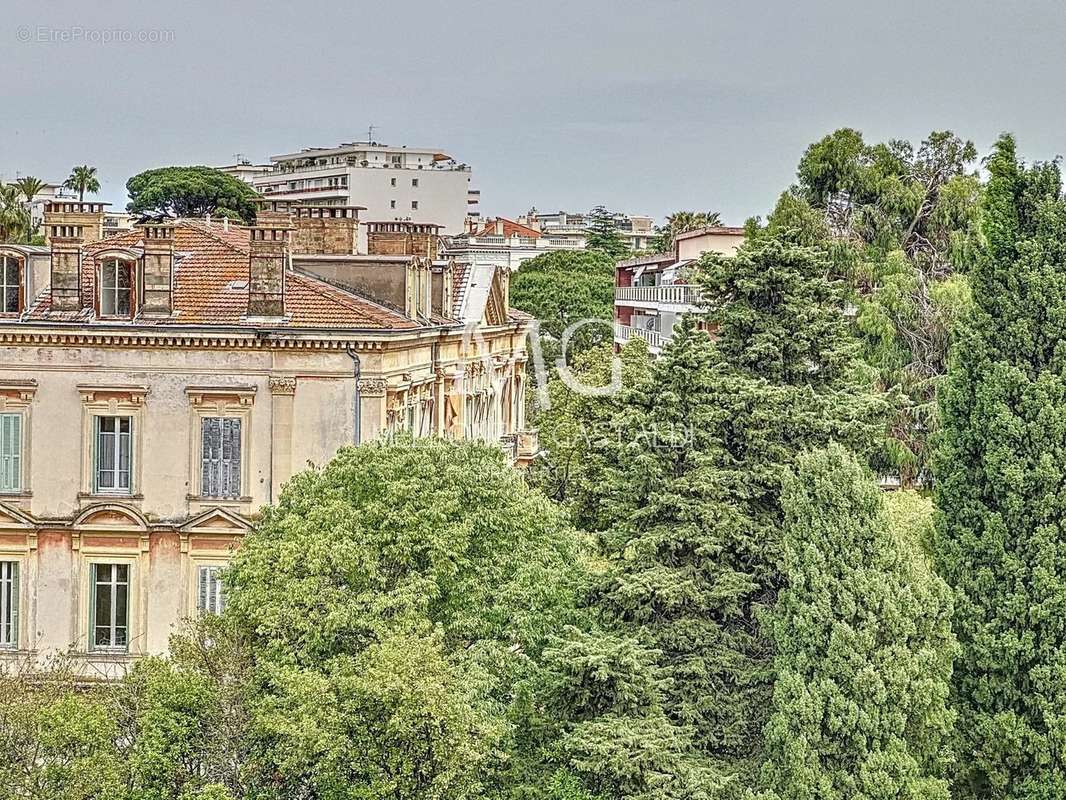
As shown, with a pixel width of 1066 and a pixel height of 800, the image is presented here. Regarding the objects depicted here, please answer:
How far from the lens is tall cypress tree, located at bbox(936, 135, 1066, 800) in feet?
90.3

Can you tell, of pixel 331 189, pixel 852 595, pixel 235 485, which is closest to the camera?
pixel 852 595

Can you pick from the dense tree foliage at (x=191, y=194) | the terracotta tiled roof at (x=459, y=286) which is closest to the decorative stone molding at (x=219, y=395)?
the terracotta tiled roof at (x=459, y=286)

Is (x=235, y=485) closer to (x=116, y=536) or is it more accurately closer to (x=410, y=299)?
(x=116, y=536)

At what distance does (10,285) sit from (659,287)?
43.0 meters

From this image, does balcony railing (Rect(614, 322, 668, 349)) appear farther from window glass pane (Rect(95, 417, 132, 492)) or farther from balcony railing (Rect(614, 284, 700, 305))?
window glass pane (Rect(95, 417, 132, 492))

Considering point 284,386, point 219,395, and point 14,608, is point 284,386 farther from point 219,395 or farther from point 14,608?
point 14,608

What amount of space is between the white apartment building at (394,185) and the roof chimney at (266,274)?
222ft

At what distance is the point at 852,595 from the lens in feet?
84.8

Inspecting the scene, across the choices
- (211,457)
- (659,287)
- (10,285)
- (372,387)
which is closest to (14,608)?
(211,457)

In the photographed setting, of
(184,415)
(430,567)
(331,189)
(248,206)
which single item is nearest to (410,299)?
(184,415)

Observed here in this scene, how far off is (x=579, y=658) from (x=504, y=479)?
555cm

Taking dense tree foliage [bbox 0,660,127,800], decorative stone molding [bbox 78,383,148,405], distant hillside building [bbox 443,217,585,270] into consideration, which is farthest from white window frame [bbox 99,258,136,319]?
distant hillside building [bbox 443,217,585,270]

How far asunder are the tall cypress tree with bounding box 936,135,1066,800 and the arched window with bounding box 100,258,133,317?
19120 millimetres

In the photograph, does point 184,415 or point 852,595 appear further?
point 184,415
